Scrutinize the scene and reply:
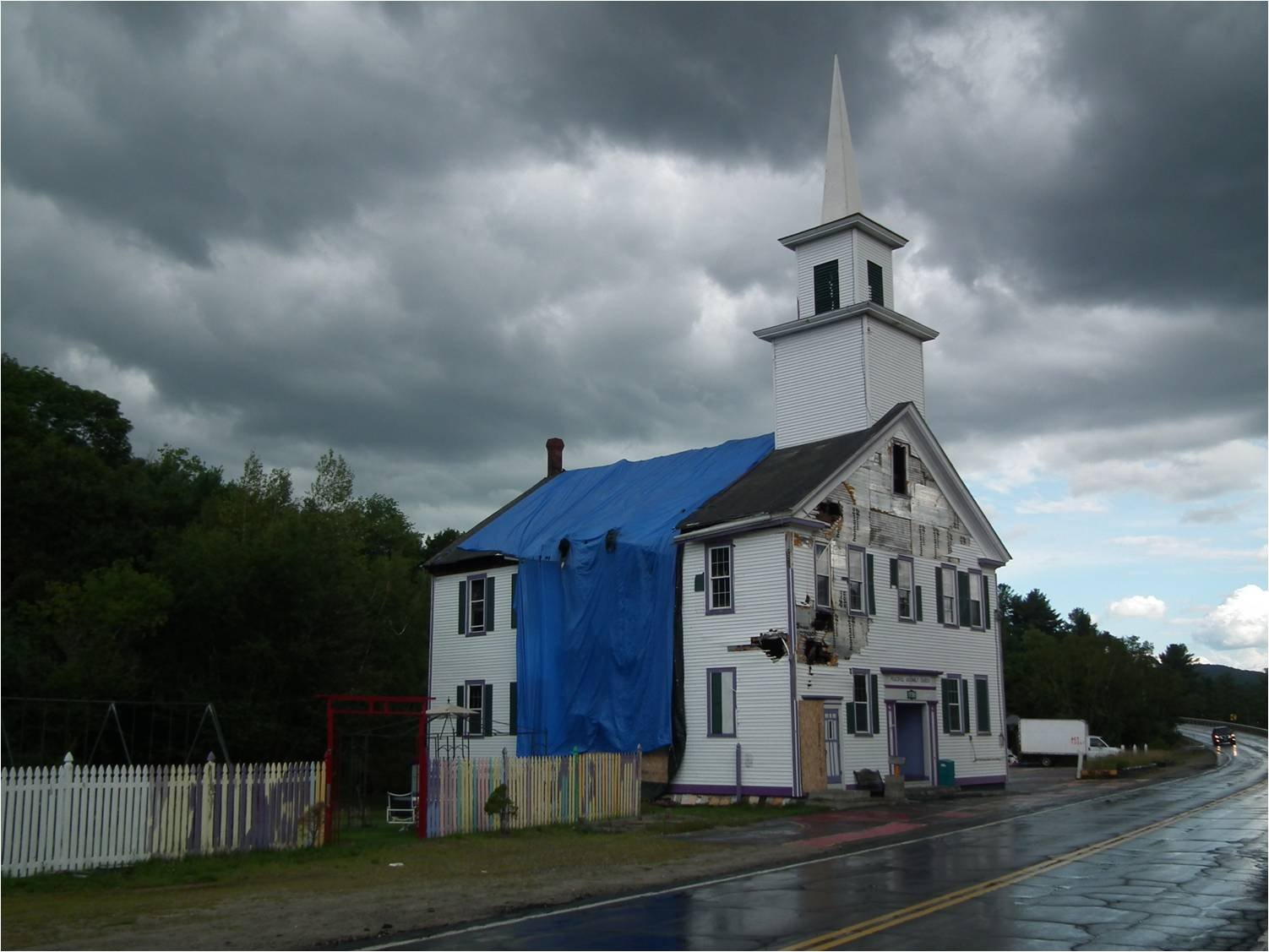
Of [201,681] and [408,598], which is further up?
[408,598]

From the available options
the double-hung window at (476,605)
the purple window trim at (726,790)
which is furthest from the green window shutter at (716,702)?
the double-hung window at (476,605)

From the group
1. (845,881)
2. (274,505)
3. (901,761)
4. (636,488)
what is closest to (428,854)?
(845,881)

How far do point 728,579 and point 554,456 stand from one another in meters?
16.1

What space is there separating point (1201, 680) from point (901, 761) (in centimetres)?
13651

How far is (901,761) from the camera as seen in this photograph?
32.4 meters

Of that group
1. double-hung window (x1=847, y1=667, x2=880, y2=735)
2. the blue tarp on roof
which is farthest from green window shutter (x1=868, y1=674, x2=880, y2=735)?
the blue tarp on roof

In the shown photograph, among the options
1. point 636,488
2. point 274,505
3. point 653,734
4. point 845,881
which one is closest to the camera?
point 845,881

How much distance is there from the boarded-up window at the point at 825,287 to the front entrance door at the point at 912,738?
1235 cm

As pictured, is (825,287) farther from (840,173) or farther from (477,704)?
(477,704)

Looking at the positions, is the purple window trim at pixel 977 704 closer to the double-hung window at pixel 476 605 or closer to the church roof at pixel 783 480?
the church roof at pixel 783 480

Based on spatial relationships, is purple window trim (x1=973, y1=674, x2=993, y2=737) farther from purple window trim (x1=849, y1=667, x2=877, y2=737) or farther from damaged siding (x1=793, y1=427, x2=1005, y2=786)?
purple window trim (x1=849, y1=667, x2=877, y2=737)

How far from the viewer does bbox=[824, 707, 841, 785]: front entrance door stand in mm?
30141

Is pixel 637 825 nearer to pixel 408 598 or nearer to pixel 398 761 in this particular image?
pixel 398 761

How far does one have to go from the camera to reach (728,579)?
3144 cm
